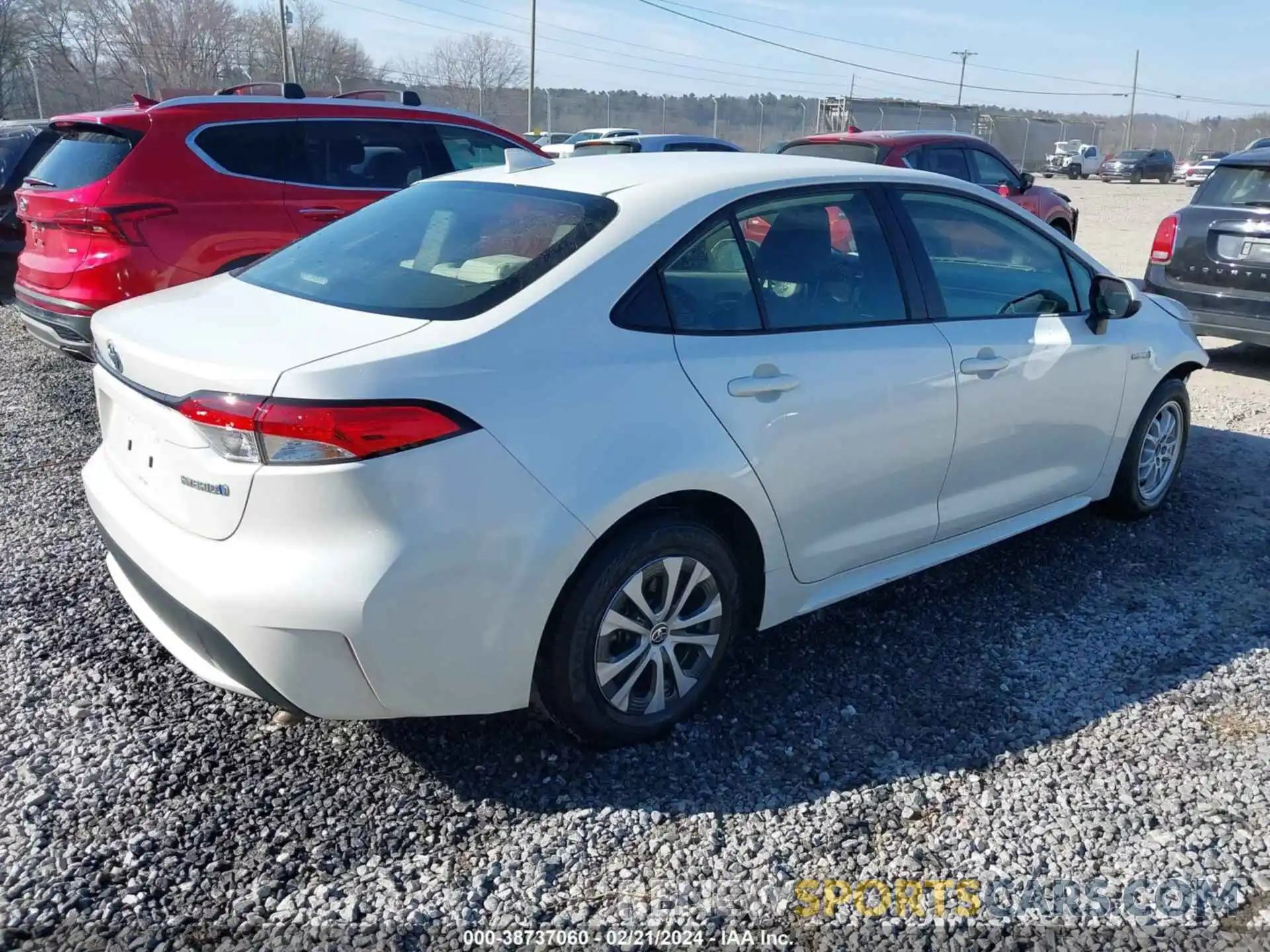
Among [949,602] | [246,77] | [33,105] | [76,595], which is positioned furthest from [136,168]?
[246,77]

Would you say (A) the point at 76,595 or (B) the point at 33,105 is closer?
(A) the point at 76,595

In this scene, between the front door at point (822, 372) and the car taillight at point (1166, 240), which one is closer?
the front door at point (822, 372)

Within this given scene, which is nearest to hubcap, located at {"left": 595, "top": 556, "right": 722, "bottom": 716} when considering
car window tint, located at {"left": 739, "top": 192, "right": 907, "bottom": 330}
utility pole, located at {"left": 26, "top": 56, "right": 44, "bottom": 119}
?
car window tint, located at {"left": 739, "top": 192, "right": 907, "bottom": 330}

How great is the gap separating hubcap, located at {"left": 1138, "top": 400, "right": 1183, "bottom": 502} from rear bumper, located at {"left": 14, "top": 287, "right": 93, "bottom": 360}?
17.2 ft

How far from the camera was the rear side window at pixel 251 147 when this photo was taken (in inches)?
242

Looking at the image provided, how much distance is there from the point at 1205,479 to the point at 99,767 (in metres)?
5.34

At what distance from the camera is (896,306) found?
11.8ft

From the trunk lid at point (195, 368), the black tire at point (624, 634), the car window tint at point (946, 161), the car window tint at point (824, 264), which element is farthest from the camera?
the car window tint at point (946, 161)

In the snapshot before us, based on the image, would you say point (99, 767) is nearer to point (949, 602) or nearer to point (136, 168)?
point (949, 602)

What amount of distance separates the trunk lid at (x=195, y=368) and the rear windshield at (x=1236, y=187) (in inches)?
283

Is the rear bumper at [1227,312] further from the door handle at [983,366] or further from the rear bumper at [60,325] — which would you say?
the rear bumper at [60,325]

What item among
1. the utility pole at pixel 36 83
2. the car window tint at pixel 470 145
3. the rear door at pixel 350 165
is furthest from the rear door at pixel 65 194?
the utility pole at pixel 36 83

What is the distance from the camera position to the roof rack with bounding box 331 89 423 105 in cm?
768

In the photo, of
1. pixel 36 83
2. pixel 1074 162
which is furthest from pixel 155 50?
pixel 1074 162
